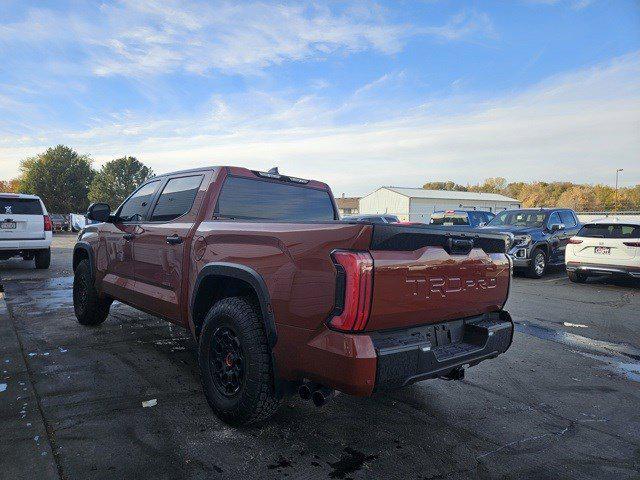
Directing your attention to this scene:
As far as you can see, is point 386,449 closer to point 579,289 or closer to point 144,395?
point 144,395

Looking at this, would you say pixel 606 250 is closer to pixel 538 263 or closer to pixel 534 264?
pixel 534 264

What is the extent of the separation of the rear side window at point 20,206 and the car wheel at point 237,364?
9.91 metres

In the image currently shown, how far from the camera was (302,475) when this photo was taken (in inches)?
97.3

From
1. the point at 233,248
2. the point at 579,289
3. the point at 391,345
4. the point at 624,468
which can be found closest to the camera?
the point at 391,345

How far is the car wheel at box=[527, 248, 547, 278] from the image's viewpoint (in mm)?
10930

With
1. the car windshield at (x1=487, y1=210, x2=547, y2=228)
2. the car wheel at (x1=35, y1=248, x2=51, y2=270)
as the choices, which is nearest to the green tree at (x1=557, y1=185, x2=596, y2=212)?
the car windshield at (x1=487, y1=210, x2=547, y2=228)

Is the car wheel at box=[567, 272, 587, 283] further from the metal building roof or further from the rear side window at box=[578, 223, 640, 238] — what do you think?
the metal building roof

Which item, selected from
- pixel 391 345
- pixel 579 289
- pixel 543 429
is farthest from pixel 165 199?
pixel 579 289

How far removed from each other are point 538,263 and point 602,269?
1830 millimetres

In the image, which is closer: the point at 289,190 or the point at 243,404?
the point at 243,404

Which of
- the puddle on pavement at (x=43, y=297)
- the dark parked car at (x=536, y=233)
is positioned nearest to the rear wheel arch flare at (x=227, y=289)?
the puddle on pavement at (x=43, y=297)

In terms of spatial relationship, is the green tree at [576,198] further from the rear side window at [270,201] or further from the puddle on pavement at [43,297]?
the rear side window at [270,201]

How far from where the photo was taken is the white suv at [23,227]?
34.4ft

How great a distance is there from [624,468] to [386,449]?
4.52ft
